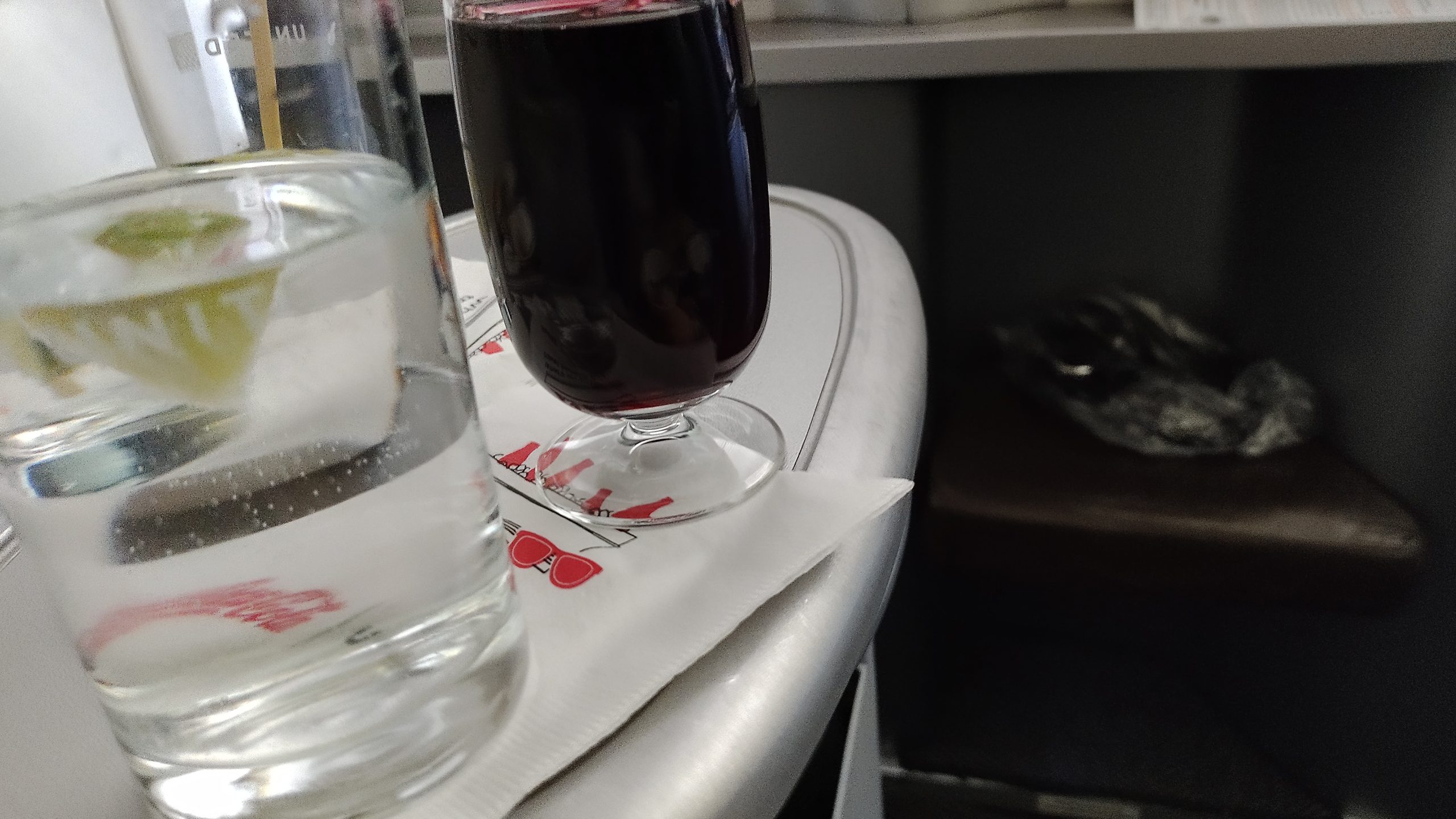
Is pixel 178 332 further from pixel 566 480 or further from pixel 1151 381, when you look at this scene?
pixel 1151 381

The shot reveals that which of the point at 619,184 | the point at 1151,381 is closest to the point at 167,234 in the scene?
the point at 619,184

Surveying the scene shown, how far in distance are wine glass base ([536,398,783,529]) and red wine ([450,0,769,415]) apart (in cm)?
2

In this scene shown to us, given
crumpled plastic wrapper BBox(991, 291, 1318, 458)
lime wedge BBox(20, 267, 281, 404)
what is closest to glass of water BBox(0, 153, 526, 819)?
lime wedge BBox(20, 267, 281, 404)

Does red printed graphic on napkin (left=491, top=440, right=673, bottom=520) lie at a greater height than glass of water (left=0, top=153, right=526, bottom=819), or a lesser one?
lesser

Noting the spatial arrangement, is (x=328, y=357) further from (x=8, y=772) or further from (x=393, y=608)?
(x=8, y=772)

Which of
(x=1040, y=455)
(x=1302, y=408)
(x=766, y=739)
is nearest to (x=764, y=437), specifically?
(x=766, y=739)

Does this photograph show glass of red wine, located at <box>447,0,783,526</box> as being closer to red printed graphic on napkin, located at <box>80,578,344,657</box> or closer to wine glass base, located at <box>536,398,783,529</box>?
wine glass base, located at <box>536,398,783,529</box>

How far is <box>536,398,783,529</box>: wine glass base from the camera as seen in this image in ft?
1.11

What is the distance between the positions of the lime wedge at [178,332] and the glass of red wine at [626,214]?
0.14m

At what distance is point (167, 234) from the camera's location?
19 cm

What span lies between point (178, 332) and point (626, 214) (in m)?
0.15

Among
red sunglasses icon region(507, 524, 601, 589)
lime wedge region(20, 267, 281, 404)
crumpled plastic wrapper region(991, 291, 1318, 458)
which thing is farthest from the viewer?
Result: crumpled plastic wrapper region(991, 291, 1318, 458)

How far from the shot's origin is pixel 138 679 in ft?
0.69

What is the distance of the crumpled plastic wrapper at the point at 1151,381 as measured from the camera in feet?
3.03
